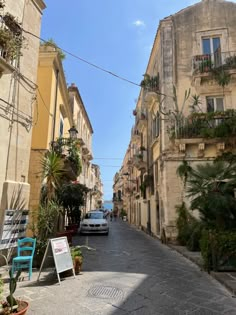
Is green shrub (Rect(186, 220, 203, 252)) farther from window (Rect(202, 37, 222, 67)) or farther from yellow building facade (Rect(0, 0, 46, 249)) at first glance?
window (Rect(202, 37, 222, 67))

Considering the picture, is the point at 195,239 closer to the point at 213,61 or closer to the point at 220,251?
the point at 220,251

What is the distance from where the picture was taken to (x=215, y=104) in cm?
1359

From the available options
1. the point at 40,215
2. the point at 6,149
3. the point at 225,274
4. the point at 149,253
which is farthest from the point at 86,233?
the point at 225,274

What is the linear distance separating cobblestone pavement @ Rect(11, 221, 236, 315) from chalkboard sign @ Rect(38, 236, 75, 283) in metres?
0.34

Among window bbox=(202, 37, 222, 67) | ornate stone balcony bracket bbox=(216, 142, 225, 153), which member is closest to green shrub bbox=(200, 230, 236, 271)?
ornate stone balcony bracket bbox=(216, 142, 225, 153)

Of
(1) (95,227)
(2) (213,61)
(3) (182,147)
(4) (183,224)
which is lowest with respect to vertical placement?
(1) (95,227)

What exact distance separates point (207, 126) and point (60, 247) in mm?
9560

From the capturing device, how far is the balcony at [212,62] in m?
13.1

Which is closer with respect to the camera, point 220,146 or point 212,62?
point 220,146

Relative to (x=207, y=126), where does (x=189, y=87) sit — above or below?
above

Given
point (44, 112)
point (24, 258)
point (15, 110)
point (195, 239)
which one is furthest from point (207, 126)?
point (24, 258)

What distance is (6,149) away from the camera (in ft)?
25.2

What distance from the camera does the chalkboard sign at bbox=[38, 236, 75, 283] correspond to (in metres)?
5.96

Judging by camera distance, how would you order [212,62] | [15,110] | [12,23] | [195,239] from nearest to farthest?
1. [12,23]
2. [15,110]
3. [195,239]
4. [212,62]
